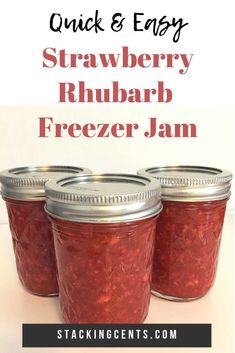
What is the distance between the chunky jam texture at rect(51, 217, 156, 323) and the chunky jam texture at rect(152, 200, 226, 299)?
0.11m

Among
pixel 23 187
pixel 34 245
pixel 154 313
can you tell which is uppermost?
pixel 23 187

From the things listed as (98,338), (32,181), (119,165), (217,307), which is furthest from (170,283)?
(119,165)

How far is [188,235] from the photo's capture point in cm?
91

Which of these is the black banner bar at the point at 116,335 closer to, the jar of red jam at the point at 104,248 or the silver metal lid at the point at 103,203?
the jar of red jam at the point at 104,248

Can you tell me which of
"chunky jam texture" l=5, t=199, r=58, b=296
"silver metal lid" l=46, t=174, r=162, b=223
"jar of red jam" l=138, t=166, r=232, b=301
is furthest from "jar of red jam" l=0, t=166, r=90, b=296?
"jar of red jam" l=138, t=166, r=232, b=301

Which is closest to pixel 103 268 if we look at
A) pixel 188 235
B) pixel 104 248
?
pixel 104 248

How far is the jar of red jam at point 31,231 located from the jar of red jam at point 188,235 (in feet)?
0.78

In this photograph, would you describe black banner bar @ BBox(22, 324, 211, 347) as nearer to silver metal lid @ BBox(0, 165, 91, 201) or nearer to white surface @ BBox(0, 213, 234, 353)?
white surface @ BBox(0, 213, 234, 353)

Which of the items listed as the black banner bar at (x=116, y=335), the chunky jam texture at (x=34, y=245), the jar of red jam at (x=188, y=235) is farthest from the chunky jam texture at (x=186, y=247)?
the chunky jam texture at (x=34, y=245)

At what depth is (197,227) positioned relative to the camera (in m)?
0.91

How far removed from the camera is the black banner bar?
79cm

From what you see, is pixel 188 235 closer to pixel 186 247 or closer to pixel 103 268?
pixel 186 247

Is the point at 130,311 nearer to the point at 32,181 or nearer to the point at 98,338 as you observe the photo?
the point at 98,338

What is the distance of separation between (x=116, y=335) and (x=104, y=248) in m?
0.19
